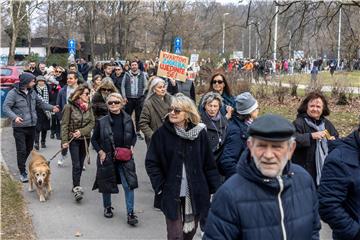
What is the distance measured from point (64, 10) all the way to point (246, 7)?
36.7 meters

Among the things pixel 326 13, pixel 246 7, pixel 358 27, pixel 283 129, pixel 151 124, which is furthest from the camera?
pixel 358 27

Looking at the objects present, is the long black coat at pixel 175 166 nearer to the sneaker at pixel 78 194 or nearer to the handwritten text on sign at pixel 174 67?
the sneaker at pixel 78 194

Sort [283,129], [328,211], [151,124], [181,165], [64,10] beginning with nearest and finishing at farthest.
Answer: [283,129], [328,211], [181,165], [151,124], [64,10]

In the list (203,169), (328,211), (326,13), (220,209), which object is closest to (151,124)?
(203,169)

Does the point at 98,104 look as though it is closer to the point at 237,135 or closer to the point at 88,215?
the point at 88,215

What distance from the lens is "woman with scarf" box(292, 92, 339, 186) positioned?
554 centimetres

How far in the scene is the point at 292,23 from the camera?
1580cm

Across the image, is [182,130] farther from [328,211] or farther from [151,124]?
[151,124]

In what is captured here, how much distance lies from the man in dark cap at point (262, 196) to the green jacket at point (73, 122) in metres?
5.50

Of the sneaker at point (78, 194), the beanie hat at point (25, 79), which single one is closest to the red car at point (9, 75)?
the beanie hat at point (25, 79)

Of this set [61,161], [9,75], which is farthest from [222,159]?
[9,75]

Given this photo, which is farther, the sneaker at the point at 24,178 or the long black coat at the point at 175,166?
the sneaker at the point at 24,178

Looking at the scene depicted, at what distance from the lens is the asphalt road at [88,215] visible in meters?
6.21

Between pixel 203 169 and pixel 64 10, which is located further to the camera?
pixel 64 10
